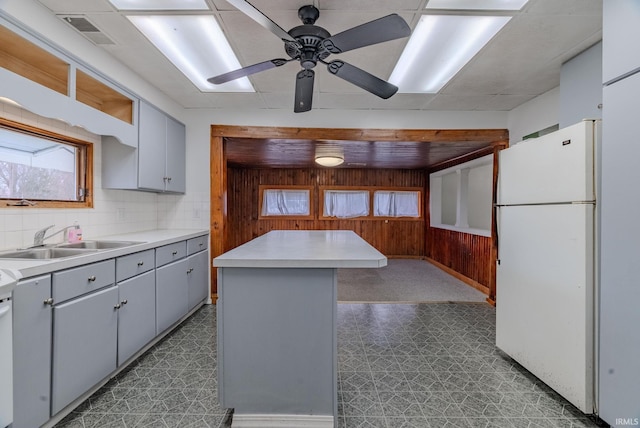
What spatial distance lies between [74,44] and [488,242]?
4.98 m

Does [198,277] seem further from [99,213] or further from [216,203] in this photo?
[99,213]

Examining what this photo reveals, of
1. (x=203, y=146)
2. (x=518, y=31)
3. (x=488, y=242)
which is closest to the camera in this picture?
(x=518, y=31)

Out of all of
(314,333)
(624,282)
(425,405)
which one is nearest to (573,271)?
(624,282)

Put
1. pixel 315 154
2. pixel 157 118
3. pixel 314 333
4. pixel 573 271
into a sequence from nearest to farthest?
pixel 314 333 < pixel 573 271 < pixel 157 118 < pixel 315 154

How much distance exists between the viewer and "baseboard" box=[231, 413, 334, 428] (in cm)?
156

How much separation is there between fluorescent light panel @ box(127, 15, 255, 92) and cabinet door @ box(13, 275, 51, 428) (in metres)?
1.72

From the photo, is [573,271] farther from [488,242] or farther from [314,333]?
[488,242]

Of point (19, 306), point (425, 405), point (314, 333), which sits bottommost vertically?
point (425, 405)

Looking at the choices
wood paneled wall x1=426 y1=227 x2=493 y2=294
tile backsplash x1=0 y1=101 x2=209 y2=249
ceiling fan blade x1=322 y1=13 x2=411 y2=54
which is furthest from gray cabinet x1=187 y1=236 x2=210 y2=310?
wood paneled wall x1=426 y1=227 x2=493 y2=294

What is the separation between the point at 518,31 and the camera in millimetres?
2018

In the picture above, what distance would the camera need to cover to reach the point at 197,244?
3.26 m

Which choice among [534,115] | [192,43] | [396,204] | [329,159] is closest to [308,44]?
[192,43]

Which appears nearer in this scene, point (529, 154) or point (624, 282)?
point (624, 282)

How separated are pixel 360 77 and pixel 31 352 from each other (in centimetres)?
235
